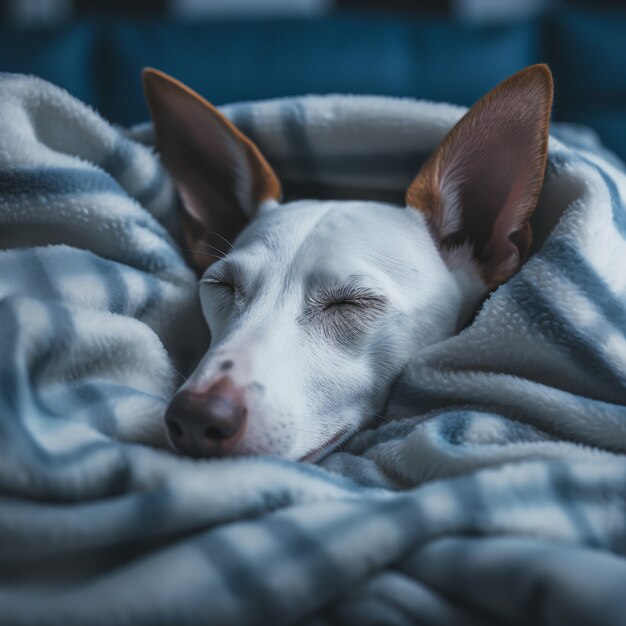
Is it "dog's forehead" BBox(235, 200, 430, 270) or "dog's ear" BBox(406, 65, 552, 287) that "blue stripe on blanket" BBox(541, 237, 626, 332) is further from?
"dog's forehead" BBox(235, 200, 430, 270)

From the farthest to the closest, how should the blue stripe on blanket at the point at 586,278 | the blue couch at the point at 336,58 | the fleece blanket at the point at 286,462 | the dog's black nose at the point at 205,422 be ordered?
the blue couch at the point at 336,58 → the blue stripe on blanket at the point at 586,278 → the dog's black nose at the point at 205,422 → the fleece blanket at the point at 286,462

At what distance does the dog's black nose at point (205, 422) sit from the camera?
69cm

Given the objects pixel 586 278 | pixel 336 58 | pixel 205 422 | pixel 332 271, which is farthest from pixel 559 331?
pixel 336 58

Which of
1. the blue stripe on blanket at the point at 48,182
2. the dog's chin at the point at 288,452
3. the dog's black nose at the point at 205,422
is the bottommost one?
the dog's chin at the point at 288,452

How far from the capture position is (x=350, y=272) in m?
0.94

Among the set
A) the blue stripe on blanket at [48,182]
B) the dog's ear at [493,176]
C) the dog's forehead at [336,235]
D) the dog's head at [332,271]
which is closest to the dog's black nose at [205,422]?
the dog's head at [332,271]

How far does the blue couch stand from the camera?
1.90 m

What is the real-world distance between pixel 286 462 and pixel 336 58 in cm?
156

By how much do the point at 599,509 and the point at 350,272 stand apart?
471mm

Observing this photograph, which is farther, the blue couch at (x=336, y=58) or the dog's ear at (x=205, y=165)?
the blue couch at (x=336, y=58)

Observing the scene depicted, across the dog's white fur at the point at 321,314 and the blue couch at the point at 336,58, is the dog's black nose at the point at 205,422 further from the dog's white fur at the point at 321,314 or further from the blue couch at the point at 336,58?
the blue couch at the point at 336,58

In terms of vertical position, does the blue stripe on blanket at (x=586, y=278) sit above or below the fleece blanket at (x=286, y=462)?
above

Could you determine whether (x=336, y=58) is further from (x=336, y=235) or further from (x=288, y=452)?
(x=288, y=452)

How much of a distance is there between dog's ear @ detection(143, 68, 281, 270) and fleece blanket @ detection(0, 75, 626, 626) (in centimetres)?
6
